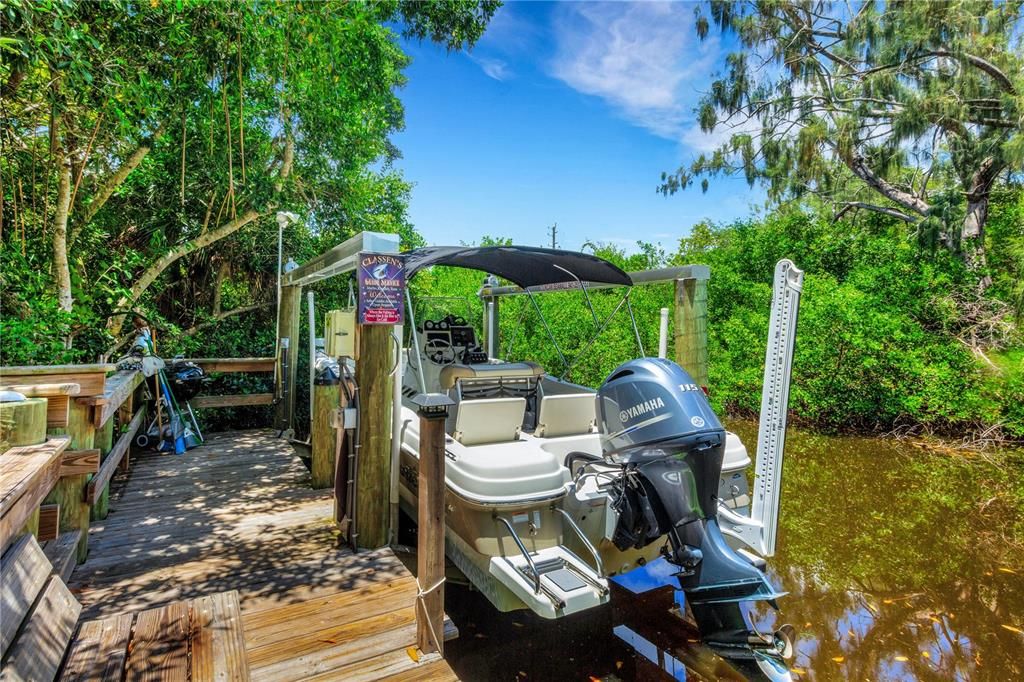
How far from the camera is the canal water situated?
2.88 m

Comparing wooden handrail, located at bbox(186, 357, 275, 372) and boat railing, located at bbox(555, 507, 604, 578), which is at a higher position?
wooden handrail, located at bbox(186, 357, 275, 372)

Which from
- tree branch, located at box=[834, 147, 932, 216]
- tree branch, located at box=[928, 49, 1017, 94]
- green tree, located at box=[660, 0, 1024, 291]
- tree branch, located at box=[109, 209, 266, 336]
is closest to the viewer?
tree branch, located at box=[109, 209, 266, 336]

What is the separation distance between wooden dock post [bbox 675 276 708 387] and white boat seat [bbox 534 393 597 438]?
1.00 metres

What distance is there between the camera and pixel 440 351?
5113 millimetres

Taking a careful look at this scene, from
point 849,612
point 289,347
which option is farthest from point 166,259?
point 849,612

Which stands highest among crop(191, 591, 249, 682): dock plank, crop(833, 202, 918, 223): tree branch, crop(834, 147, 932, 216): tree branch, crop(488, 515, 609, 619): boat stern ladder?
crop(834, 147, 932, 216): tree branch

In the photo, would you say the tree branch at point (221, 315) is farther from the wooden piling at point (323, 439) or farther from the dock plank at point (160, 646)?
the dock plank at point (160, 646)

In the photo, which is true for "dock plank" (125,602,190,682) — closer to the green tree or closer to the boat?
the boat

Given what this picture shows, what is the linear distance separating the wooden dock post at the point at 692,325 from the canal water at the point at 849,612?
5.50 ft

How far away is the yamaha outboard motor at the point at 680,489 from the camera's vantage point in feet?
6.62

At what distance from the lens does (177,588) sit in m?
2.80

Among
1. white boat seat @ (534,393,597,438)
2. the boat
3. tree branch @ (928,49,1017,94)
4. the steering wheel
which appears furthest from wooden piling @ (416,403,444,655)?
tree branch @ (928,49,1017,94)

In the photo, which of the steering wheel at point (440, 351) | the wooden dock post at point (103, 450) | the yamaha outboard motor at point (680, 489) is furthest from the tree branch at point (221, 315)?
the yamaha outboard motor at point (680, 489)

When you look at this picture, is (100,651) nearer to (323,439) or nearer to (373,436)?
(373,436)
